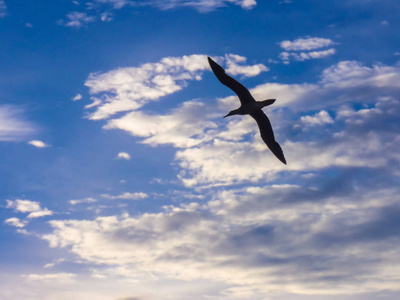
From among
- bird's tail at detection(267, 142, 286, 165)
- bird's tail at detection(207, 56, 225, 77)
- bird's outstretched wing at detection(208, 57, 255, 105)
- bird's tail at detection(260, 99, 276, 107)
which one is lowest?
bird's tail at detection(267, 142, 286, 165)

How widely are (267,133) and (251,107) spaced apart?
10.5ft

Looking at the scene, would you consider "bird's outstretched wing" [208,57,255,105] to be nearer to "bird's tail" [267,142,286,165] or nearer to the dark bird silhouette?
the dark bird silhouette

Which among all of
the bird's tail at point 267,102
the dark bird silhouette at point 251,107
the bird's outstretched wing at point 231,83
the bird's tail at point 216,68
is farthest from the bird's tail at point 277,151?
the bird's tail at point 216,68

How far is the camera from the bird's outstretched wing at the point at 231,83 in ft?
102

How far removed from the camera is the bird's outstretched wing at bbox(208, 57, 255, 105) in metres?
31.2

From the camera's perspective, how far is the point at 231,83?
103 ft

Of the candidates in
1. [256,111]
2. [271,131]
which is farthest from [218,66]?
[271,131]

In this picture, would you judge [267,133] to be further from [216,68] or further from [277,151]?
[216,68]

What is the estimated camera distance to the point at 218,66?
104 feet

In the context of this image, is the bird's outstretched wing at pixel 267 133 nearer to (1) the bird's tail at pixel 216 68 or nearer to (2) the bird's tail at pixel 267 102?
(2) the bird's tail at pixel 267 102

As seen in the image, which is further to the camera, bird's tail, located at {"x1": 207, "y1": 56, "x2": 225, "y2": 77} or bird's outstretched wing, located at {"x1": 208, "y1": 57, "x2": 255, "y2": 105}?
bird's tail, located at {"x1": 207, "y1": 56, "x2": 225, "y2": 77}

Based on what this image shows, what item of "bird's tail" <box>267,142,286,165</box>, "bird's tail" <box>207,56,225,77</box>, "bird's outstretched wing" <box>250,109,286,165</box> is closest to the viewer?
"bird's tail" <box>207,56,225,77</box>

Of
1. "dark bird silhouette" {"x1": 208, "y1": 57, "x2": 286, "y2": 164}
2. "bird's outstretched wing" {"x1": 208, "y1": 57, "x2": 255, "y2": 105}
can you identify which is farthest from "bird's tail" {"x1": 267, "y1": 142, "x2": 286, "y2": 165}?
"bird's outstretched wing" {"x1": 208, "y1": 57, "x2": 255, "y2": 105}

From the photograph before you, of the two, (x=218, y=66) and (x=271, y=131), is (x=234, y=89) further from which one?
(x=271, y=131)
